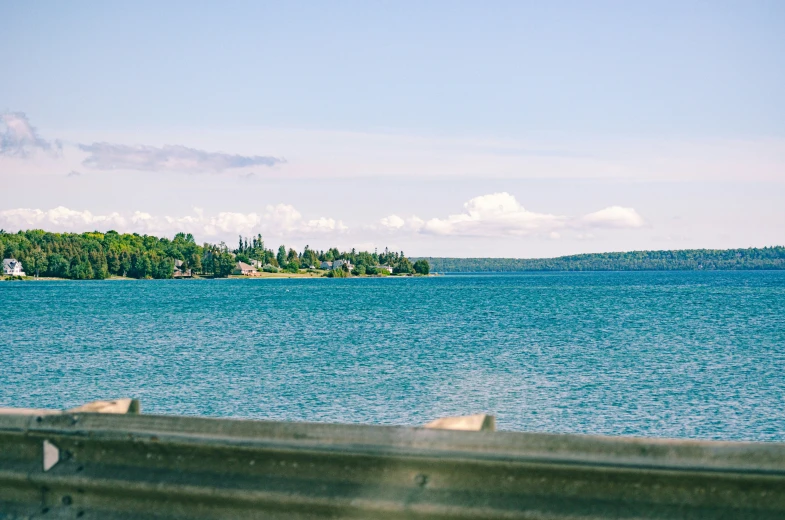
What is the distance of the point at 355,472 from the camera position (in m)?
3.84

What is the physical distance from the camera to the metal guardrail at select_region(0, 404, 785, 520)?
341cm

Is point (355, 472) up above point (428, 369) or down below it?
above

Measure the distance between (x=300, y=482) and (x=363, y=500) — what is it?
309 millimetres

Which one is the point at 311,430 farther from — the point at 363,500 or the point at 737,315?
the point at 737,315

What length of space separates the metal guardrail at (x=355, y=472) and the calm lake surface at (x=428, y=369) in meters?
24.1

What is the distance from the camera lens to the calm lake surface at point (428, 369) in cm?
3244

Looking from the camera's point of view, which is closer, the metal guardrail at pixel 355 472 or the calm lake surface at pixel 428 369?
the metal guardrail at pixel 355 472

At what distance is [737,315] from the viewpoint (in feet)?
312

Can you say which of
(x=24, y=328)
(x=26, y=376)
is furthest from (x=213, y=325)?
(x=26, y=376)

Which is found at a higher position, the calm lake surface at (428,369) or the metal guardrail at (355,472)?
the metal guardrail at (355,472)

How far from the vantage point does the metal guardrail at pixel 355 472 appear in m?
3.41

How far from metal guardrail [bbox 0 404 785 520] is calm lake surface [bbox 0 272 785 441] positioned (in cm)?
2411

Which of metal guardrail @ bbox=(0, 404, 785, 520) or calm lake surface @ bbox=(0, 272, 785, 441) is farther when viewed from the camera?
calm lake surface @ bbox=(0, 272, 785, 441)

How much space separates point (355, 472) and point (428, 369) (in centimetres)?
4366
